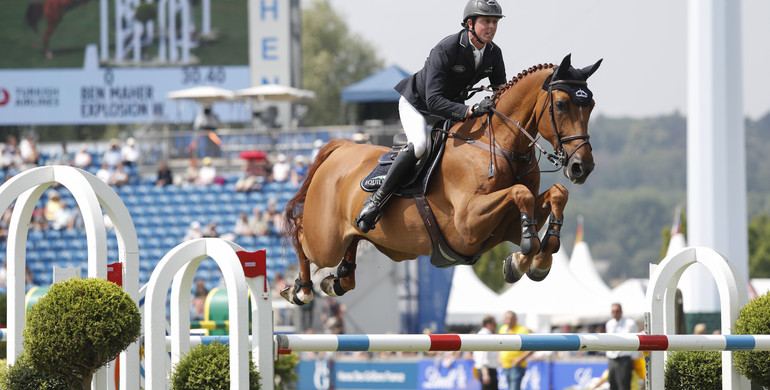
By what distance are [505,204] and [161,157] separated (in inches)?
661

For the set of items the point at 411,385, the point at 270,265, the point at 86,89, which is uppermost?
the point at 86,89

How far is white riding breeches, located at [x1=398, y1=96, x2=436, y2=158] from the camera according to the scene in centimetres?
555

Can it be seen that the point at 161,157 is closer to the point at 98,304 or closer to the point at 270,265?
the point at 270,265

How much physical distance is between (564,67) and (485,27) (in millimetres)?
483

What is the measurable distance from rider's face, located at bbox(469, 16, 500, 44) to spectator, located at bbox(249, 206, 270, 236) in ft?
40.1

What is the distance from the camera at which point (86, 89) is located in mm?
23734

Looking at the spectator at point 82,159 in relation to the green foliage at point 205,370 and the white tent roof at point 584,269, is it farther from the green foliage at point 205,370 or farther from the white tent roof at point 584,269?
the green foliage at point 205,370

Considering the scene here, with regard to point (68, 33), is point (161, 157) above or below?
below

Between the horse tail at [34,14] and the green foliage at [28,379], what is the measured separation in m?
21.0

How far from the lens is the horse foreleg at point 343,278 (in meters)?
6.15

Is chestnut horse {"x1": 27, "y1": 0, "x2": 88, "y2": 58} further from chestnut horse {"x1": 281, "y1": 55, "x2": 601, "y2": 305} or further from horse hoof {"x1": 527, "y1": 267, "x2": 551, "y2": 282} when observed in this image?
horse hoof {"x1": 527, "y1": 267, "x2": 551, "y2": 282}

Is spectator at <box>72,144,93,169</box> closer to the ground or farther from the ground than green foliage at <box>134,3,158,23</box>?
closer to the ground

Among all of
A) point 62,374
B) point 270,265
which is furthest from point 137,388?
point 270,265

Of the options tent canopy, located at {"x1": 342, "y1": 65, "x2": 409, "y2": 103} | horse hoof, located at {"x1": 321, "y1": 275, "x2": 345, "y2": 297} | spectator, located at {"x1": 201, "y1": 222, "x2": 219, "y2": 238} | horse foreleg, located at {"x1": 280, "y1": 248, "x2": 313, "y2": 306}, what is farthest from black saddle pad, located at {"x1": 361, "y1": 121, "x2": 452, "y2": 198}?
tent canopy, located at {"x1": 342, "y1": 65, "x2": 409, "y2": 103}
